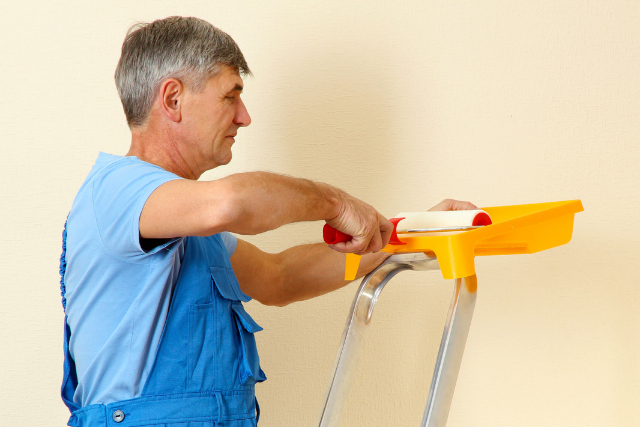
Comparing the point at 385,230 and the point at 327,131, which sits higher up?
the point at 327,131

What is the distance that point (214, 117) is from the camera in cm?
111

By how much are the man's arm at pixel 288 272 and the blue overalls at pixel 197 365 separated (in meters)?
0.20

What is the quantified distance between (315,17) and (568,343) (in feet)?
3.49

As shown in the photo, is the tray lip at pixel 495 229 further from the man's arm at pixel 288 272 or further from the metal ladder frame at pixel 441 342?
the man's arm at pixel 288 272

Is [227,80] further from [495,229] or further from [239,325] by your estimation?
[495,229]

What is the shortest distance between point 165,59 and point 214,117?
0.44 ft

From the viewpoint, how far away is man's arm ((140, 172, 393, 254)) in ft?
2.55

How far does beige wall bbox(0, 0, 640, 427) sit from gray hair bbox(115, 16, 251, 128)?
431mm

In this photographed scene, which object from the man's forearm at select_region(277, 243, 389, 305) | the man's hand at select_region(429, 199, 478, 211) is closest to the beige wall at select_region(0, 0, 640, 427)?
the man's forearm at select_region(277, 243, 389, 305)

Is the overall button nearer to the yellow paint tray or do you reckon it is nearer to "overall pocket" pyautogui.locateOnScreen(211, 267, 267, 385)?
"overall pocket" pyautogui.locateOnScreen(211, 267, 267, 385)

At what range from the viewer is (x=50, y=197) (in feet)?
4.94

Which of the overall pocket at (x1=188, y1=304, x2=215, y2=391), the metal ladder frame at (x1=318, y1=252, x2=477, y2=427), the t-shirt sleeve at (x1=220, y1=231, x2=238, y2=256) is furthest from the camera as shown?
the t-shirt sleeve at (x1=220, y1=231, x2=238, y2=256)

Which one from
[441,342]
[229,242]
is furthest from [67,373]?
[441,342]

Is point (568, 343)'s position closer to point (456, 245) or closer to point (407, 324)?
point (407, 324)
